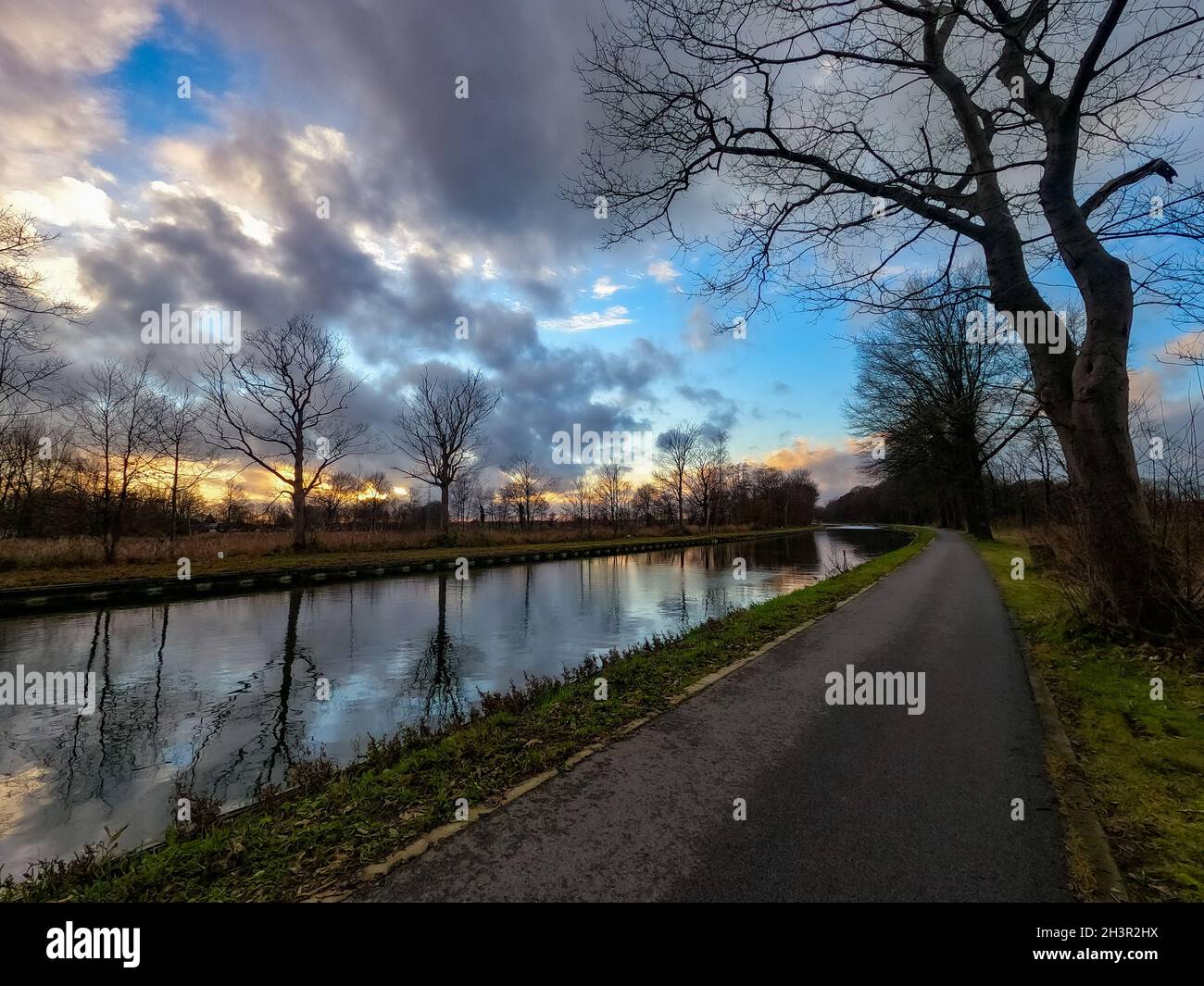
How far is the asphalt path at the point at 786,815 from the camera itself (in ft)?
8.42

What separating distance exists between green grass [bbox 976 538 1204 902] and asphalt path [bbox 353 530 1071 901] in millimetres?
317

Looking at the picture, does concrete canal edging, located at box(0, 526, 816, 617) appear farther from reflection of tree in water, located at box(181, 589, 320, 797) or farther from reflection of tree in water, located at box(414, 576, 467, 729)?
reflection of tree in water, located at box(181, 589, 320, 797)

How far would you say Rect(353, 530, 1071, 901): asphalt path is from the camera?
8.42 ft

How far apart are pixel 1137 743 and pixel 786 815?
3324mm

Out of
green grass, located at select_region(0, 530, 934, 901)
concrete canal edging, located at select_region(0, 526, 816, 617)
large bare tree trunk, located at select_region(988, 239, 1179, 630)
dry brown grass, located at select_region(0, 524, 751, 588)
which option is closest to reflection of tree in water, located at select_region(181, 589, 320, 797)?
green grass, located at select_region(0, 530, 934, 901)

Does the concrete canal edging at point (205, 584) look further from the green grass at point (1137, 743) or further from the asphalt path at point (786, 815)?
the green grass at point (1137, 743)

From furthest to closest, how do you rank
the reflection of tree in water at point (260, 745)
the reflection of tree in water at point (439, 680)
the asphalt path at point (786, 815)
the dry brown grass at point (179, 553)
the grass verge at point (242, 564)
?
the dry brown grass at point (179, 553), the grass verge at point (242, 564), the reflection of tree in water at point (439, 680), the reflection of tree in water at point (260, 745), the asphalt path at point (786, 815)

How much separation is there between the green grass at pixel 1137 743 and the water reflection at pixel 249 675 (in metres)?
6.13

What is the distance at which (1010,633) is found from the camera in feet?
27.1

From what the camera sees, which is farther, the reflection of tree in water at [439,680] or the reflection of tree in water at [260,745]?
the reflection of tree in water at [439,680]

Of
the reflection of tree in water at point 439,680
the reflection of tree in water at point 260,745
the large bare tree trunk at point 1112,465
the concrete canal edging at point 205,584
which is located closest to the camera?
the reflection of tree in water at point 260,745

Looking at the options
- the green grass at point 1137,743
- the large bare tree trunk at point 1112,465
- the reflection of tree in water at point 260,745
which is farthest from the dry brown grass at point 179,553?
the large bare tree trunk at point 1112,465

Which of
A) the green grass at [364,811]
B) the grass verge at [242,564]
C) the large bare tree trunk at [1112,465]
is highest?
the large bare tree trunk at [1112,465]
